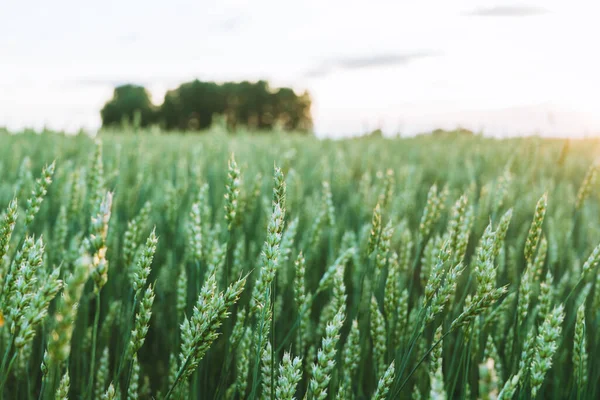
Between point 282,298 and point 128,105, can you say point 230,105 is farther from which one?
point 282,298

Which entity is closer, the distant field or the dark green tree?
the distant field

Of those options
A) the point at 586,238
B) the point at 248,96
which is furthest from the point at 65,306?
the point at 248,96

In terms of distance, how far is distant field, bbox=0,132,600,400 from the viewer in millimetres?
860

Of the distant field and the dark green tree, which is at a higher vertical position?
the dark green tree

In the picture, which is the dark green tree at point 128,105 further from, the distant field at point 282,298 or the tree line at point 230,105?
the distant field at point 282,298

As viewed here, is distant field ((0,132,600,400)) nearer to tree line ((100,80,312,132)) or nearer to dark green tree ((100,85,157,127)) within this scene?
tree line ((100,80,312,132))

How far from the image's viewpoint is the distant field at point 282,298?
86 centimetres

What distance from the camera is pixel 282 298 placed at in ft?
6.40

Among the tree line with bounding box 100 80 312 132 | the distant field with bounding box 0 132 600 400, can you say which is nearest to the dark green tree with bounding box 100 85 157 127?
the tree line with bounding box 100 80 312 132

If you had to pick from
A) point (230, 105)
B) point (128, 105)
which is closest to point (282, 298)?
point (230, 105)

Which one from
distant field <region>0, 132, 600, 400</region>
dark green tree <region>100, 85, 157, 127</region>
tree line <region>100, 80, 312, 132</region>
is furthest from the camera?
dark green tree <region>100, 85, 157, 127</region>

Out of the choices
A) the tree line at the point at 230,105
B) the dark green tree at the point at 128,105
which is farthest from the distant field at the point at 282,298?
the dark green tree at the point at 128,105

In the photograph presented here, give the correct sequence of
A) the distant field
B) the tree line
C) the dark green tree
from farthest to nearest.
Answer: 1. the dark green tree
2. the tree line
3. the distant field

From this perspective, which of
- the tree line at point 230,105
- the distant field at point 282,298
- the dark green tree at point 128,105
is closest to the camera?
the distant field at point 282,298
